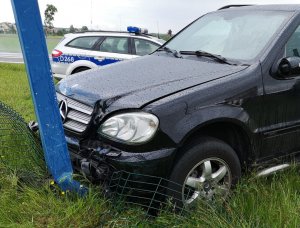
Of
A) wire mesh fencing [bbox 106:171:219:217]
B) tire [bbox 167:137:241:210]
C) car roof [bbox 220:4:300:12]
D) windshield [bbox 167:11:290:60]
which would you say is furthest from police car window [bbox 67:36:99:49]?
wire mesh fencing [bbox 106:171:219:217]

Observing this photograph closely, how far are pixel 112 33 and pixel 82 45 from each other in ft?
2.53

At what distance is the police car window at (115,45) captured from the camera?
32.6ft

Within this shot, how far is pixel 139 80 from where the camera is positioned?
134 inches

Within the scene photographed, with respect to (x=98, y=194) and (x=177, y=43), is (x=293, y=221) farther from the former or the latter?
(x=177, y=43)

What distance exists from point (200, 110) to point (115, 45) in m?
7.25

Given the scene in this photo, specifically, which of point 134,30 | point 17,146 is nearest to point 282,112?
point 17,146

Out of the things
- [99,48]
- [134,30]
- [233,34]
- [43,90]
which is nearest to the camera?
[43,90]

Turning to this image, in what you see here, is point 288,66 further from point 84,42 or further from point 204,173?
point 84,42

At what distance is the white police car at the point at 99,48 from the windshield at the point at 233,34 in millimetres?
5233

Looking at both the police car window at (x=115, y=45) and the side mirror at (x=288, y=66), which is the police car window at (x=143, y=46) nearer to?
the police car window at (x=115, y=45)

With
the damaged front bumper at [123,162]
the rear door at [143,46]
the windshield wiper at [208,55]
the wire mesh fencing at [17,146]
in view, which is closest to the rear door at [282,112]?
the windshield wiper at [208,55]

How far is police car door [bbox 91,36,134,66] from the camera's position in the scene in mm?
9742

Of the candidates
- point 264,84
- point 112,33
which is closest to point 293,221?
point 264,84

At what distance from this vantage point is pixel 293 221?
279cm
